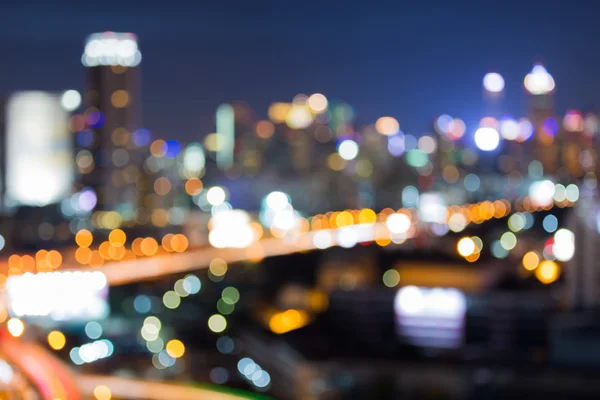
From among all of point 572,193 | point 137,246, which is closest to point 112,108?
point 137,246

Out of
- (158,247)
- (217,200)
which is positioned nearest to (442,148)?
(217,200)

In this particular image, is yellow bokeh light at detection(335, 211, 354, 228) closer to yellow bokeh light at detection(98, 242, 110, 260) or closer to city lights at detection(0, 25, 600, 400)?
city lights at detection(0, 25, 600, 400)

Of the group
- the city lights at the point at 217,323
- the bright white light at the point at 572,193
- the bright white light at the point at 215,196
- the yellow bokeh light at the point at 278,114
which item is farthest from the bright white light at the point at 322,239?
the yellow bokeh light at the point at 278,114

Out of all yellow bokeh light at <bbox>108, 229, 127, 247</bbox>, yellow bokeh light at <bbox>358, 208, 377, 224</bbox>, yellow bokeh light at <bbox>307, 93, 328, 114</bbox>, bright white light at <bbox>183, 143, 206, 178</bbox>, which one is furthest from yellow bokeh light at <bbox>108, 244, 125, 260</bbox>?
yellow bokeh light at <bbox>307, 93, 328, 114</bbox>

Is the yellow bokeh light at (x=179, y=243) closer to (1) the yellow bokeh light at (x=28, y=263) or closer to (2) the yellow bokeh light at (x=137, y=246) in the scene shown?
(2) the yellow bokeh light at (x=137, y=246)

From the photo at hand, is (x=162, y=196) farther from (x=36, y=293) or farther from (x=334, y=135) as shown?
(x=36, y=293)
